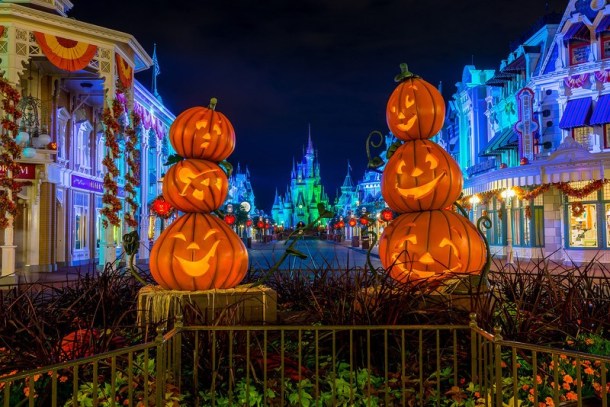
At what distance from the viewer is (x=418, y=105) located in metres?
5.93

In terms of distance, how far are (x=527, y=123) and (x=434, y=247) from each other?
2234cm

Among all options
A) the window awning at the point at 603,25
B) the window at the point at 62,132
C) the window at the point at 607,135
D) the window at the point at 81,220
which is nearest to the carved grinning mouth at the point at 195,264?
the window at the point at 62,132

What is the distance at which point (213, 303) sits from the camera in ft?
17.5

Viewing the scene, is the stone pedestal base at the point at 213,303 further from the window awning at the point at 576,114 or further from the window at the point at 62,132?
the window awning at the point at 576,114

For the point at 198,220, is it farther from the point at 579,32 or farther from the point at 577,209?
the point at 579,32

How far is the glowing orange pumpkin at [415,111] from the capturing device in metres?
5.93

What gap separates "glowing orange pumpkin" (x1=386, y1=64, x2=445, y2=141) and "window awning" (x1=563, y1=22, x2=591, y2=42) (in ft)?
71.0

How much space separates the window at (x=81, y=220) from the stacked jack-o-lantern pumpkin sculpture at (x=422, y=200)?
20.1 meters

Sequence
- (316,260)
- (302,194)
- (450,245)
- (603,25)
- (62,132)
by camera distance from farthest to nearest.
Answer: (302,194) → (316,260) → (603,25) → (62,132) → (450,245)

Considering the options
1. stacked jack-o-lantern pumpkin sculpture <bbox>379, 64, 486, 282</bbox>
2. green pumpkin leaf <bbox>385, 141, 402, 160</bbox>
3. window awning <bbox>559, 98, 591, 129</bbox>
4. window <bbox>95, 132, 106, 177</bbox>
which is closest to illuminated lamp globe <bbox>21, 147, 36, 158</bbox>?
window <bbox>95, 132, 106, 177</bbox>

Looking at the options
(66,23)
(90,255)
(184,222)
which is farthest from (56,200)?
(184,222)

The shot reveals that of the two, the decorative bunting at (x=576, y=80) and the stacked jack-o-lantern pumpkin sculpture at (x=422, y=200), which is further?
the decorative bunting at (x=576, y=80)

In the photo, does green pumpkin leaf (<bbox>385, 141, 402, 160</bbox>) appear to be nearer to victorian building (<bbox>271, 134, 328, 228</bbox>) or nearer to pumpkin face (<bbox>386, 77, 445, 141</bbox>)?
pumpkin face (<bbox>386, 77, 445, 141</bbox>)

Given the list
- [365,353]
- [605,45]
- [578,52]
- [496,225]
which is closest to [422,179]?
[365,353]
